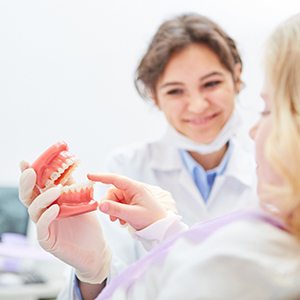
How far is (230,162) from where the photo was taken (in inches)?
76.5

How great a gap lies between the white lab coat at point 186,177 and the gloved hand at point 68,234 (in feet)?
2.08

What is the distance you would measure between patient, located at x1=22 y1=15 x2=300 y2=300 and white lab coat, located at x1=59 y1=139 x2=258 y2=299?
990mm

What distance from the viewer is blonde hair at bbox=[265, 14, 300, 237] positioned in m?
0.68

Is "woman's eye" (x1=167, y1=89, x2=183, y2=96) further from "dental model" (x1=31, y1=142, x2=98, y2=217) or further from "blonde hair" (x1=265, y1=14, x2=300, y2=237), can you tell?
"blonde hair" (x1=265, y1=14, x2=300, y2=237)

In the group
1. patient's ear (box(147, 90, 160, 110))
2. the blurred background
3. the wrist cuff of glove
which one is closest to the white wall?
the blurred background

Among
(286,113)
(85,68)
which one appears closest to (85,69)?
(85,68)

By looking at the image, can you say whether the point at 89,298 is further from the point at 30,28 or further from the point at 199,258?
the point at 30,28

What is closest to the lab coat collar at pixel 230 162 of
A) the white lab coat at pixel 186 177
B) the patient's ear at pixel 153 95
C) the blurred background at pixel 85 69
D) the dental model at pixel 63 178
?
the white lab coat at pixel 186 177

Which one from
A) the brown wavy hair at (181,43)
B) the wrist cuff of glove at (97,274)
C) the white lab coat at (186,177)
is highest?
the brown wavy hair at (181,43)

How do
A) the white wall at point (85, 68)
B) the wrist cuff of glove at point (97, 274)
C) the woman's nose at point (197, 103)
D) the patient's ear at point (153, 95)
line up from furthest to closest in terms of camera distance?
the white wall at point (85, 68) → the patient's ear at point (153, 95) → the woman's nose at point (197, 103) → the wrist cuff of glove at point (97, 274)

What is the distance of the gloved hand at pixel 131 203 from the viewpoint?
3.59 ft

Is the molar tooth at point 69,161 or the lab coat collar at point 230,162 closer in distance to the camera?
the molar tooth at point 69,161

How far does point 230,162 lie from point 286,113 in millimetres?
1236

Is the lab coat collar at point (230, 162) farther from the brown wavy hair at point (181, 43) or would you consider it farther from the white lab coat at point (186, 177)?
Answer: the brown wavy hair at point (181, 43)
